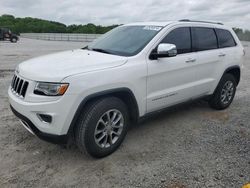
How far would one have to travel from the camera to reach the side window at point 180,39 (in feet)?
13.6

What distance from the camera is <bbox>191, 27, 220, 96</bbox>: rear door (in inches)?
181

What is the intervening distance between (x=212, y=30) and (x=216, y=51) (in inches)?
16.6

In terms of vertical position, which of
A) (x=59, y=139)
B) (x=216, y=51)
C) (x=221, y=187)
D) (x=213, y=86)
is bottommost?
(x=221, y=187)

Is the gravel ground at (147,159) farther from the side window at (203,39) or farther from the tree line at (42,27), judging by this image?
the tree line at (42,27)

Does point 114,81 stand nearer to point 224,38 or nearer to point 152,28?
point 152,28

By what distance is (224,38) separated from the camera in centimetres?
527

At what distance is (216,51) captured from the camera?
4.97 m

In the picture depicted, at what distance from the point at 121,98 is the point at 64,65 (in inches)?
34.4

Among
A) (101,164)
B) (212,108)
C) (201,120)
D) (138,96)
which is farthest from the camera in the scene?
(212,108)

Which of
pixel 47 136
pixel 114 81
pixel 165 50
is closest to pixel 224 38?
pixel 165 50

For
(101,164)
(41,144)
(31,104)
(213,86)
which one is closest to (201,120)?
(213,86)

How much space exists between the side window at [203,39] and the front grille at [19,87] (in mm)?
2828

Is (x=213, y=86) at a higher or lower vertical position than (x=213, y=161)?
higher

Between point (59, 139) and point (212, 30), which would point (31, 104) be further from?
point (212, 30)
